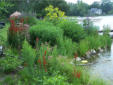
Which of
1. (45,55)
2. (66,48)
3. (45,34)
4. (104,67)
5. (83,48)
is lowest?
(104,67)

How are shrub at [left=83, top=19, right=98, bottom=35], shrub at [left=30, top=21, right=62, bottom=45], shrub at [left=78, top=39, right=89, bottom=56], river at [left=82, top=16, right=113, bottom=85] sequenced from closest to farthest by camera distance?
river at [left=82, top=16, right=113, bottom=85] < shrub at [left=30, top=21, right=62, bottom=45] < shrub at [left=78, top=39, right=89, bottom=56] < shrub at [left=83, top=19, right=98, bottom=35]

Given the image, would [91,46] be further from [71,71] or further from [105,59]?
[71,71]

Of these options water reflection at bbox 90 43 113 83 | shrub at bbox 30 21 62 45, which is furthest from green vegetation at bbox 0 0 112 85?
water reflection at bbox 90 43 113 83

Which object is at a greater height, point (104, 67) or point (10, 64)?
point (10, 64)

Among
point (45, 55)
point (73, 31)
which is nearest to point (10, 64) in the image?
point (45, 55)

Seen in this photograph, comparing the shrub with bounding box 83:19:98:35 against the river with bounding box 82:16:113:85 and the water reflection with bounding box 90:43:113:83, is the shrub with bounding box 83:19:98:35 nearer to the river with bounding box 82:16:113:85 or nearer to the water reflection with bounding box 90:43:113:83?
the river with bounding box 82:16:113:85

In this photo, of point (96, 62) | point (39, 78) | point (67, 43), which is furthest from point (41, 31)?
point (39, 78)

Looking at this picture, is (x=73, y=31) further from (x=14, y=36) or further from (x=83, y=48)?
(x=14, y=36)

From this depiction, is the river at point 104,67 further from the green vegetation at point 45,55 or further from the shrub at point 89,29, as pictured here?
the shrub at point 89,29

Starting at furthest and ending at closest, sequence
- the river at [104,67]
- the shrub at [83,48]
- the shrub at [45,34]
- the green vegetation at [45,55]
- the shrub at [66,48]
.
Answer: the shrub at [83,48]
the shrub at [45,34]
the shrub at [66,48]
the river at [104,67]
the green vegetation at [45,55]

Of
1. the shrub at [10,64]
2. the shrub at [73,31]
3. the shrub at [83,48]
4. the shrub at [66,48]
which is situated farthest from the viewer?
the shrub at [73,31]

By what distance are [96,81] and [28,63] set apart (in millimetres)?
1587

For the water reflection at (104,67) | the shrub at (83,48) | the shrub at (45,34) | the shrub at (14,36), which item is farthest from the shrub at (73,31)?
the shrub at (14,36)

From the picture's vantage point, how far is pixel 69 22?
325 inches
